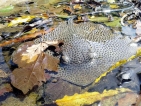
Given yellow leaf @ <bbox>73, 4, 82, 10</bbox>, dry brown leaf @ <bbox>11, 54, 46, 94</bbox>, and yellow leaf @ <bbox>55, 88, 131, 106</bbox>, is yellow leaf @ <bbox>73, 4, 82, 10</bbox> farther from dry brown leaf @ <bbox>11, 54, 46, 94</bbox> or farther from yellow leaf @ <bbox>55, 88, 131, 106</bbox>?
yellow leaf @ <bbox>55, 88, 131, 106</bbox>

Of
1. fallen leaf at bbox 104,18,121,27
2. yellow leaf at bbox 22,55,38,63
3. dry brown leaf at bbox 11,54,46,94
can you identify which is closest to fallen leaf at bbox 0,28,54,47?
yellow leaf at bbox 22,55,38,63

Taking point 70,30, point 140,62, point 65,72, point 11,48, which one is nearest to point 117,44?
point 140,62

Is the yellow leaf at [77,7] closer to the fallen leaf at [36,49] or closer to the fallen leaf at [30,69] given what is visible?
the fallen leaf at [36,49]

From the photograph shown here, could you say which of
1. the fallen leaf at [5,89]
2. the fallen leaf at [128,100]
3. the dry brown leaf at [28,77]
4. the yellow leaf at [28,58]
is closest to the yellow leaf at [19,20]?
the yellow leaf at [28,58]

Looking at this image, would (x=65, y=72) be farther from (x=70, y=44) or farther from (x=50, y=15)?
(x=50, y=15)

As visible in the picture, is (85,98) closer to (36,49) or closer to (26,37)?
(36,49)

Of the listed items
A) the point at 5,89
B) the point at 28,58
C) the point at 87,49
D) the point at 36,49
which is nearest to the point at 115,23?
the point at 87,49
